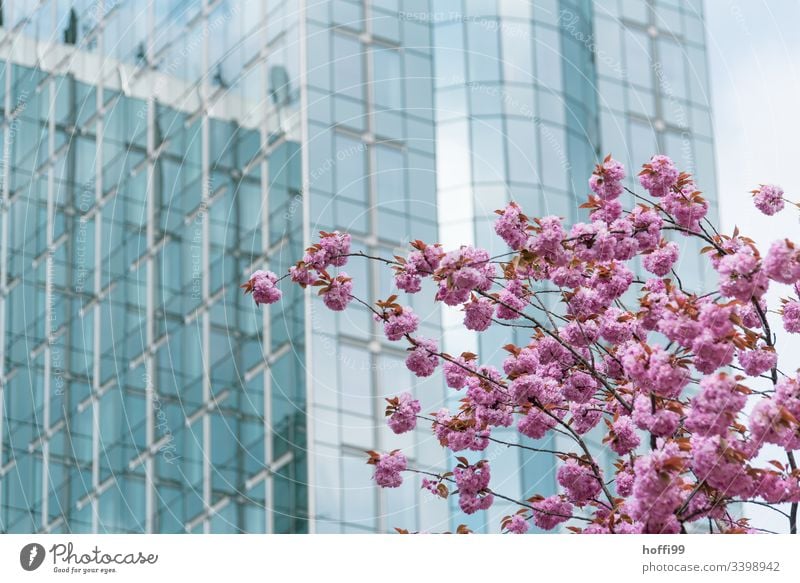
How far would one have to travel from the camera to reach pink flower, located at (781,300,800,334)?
18000mm

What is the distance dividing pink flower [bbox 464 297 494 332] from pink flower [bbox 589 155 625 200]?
5.00ft

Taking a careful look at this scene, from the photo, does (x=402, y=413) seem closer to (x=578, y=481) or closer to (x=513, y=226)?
(x=578, y=481)

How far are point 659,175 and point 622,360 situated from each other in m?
2.56

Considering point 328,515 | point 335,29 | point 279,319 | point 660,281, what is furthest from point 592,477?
point 335,29

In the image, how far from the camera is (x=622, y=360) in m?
15.6

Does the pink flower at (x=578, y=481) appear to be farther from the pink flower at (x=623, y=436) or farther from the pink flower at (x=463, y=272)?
the pink flower at (x=463, y=272)

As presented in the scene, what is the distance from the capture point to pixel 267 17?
54406mm

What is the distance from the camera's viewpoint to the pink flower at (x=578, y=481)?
16484 millimetres

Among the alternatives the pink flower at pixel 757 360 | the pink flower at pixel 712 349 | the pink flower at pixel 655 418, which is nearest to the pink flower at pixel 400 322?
the pink flower at pixel 757 360

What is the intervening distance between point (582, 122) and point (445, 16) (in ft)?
17.9

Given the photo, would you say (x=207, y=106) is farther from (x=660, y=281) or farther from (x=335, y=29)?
(x=660, y=281)

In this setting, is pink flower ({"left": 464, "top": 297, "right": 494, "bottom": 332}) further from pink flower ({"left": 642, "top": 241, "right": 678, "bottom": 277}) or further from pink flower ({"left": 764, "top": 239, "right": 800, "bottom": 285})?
pink flower ({"left": 764, "top": 239, "right": 800, "bottom": 285})

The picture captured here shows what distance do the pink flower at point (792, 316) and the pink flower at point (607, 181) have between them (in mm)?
2268
